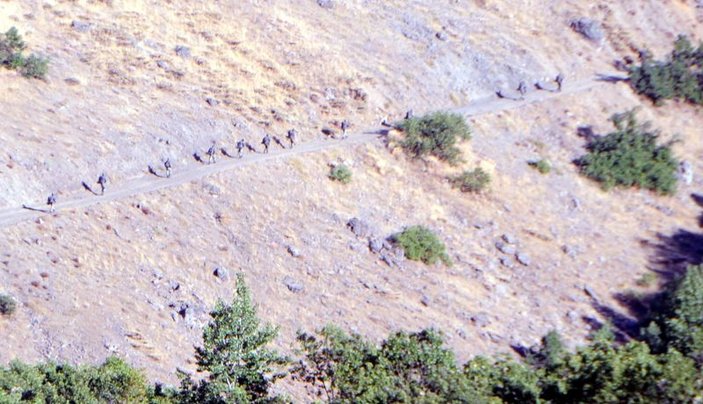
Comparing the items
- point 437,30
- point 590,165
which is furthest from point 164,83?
point 590,165

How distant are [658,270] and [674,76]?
18331mm

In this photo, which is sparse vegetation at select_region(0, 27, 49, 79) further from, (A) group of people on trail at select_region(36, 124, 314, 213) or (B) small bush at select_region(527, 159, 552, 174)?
(B) small bush at select_region(527, 159, 552, 174)

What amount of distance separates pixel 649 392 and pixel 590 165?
33376 mm

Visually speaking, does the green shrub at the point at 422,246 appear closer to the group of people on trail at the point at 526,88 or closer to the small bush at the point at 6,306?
the group of people on trail at the point at 526,88

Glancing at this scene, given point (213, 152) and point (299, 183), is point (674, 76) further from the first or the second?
point (213, 152)

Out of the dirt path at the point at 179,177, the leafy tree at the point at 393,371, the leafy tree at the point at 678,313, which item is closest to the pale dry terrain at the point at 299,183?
the dirt path at the point at 179,177

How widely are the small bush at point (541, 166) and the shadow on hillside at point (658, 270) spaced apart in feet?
17.9

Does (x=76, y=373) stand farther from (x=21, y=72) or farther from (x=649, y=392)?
(x=21, y=72)

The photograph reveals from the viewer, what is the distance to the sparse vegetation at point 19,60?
4350cm

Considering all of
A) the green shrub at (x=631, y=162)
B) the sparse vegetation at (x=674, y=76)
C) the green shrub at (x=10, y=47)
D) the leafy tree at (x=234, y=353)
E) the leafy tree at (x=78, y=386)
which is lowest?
the green shrub at (x=10, y=47)

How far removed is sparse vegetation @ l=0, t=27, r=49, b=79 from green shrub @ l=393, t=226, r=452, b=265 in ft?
54.6

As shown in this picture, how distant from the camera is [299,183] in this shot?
41.9m

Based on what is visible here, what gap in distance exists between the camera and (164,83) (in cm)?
4641

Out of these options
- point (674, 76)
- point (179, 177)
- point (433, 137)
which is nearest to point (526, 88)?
point (674, 76)
